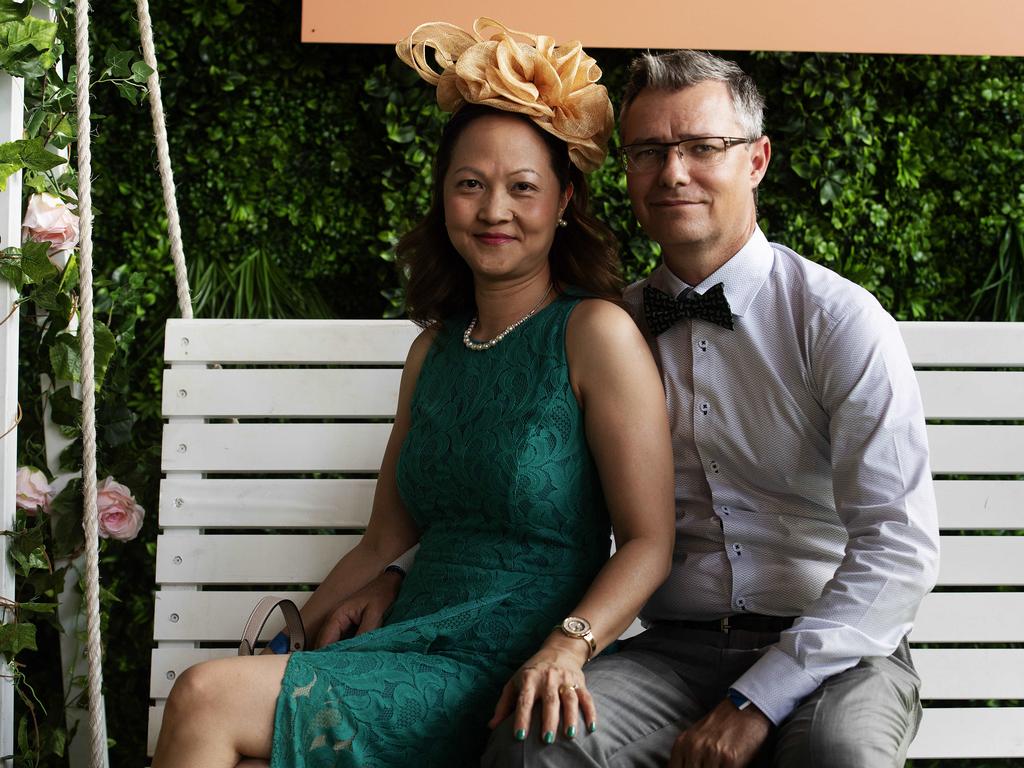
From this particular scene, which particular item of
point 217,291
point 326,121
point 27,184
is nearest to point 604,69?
point 326,121

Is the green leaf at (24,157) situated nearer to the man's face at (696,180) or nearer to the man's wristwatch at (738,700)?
the man's face at (696,180)

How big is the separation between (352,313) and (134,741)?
4.22 ft

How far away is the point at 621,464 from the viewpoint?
1728 mm

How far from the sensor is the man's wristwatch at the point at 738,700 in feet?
5.23

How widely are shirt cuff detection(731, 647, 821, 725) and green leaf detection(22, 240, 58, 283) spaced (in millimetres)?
1455

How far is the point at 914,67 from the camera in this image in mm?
2963

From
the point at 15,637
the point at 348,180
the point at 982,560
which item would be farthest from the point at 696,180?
the point at 15,637

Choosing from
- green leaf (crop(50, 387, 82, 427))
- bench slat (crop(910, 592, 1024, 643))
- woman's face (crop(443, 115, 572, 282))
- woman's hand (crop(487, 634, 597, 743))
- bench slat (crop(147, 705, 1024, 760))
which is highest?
woman's face (crop(443, 115, 572, 282))

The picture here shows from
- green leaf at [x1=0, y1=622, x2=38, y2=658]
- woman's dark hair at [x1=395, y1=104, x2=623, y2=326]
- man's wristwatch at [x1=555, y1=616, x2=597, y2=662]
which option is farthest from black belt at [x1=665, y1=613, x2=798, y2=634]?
green leaf at [x1=0, y1=622, x2=38, y2=658]

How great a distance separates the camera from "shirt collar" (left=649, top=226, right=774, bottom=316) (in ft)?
6.14

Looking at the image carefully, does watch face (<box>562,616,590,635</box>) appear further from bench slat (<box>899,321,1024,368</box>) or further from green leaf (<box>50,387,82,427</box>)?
green leaf (<box>50,387,82,427</box>)

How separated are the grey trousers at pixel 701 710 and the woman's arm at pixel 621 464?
0.09 metres

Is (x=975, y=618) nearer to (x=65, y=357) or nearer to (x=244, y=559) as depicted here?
(x=244, y=559)

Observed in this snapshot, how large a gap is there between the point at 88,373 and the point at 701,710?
126cm
